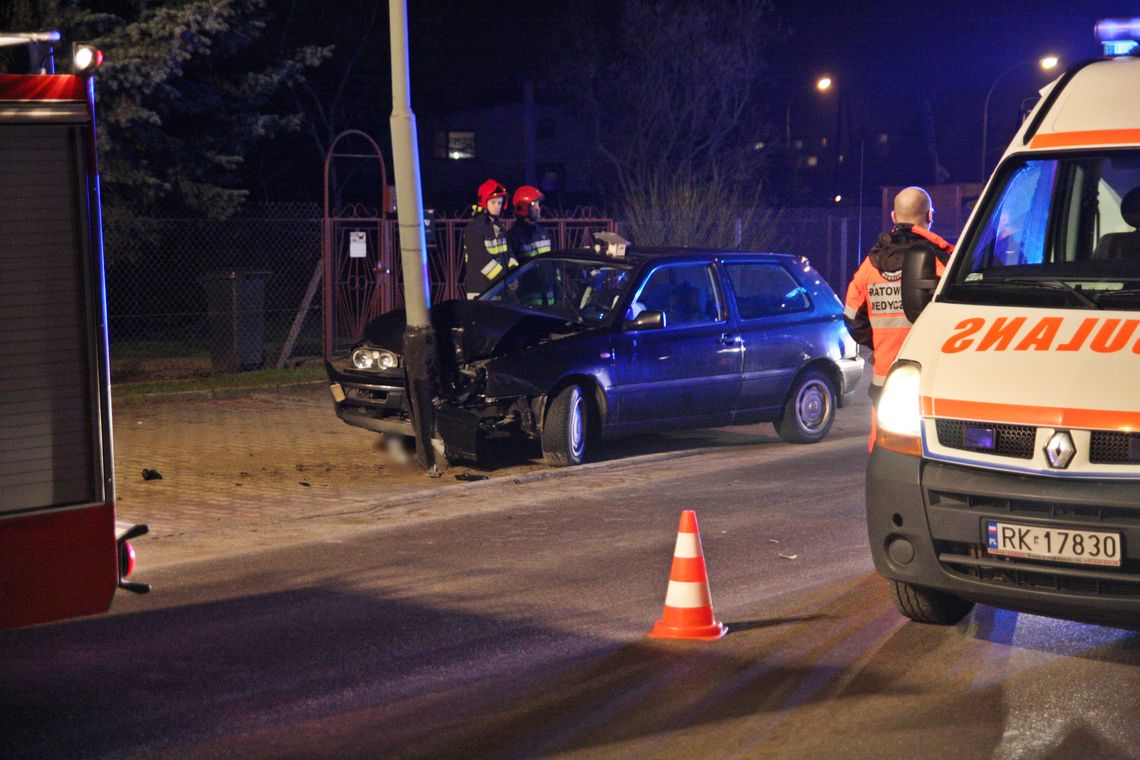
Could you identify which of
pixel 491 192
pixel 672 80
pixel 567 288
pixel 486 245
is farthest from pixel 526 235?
pixel 672 80

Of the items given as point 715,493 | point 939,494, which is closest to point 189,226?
point 715,493

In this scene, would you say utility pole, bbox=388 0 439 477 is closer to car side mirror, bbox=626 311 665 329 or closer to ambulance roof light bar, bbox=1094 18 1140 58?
car side mirror, bbox=626 311 665 329

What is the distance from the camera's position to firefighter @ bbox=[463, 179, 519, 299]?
44.6 ft

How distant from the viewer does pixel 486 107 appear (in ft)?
157

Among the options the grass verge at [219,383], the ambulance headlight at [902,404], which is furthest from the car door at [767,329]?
the grass verge at [219,383]

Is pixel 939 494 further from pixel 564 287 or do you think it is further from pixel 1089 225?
pixel 564 287

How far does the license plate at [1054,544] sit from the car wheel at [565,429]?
19.2 ft

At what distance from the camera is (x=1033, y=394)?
5.74 meters

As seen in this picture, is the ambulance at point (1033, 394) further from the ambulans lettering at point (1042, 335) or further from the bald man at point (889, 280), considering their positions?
the bald man at point (889, 280)

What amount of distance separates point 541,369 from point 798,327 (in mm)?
2900

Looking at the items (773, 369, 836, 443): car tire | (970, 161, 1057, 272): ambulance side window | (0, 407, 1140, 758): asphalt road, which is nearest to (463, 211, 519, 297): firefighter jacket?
(773, 369, 836, 443): car tire

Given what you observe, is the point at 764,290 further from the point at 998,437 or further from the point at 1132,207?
the point at 998,437

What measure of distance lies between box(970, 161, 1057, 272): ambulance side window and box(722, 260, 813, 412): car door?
548 cm

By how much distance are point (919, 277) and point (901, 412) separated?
1.06 m
